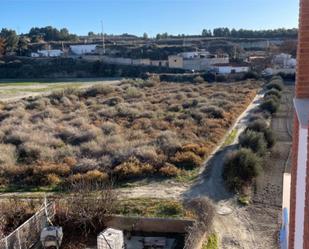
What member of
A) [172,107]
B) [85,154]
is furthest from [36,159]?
[172,107]

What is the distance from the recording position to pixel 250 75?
63.6 metres

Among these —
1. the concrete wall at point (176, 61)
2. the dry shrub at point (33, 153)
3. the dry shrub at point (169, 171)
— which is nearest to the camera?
the dry shrub at point (169, 171)

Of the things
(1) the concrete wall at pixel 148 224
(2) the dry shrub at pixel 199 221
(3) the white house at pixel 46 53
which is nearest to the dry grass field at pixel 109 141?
(2) the dry shrub at pixel 199 221

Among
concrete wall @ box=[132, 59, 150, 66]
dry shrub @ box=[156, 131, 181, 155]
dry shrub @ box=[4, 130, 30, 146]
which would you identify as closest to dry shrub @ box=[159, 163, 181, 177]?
dry shrub @ box=[156, 131, 181, 155]

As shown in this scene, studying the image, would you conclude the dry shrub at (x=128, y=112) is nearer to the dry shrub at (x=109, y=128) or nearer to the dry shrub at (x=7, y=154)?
the dry shrub at (x=109, y=128)

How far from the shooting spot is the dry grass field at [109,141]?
18.7m

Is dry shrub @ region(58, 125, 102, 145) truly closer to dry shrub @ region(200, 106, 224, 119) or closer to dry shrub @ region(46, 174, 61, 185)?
dry shrub @ region(46, 174, 61, 185)

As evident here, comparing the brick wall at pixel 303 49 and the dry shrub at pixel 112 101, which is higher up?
the brick wall at pixel 303 49

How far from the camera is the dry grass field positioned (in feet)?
61.3

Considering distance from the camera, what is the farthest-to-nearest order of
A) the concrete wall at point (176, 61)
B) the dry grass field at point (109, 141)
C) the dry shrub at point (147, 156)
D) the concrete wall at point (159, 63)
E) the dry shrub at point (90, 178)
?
1. the concrete wall at point (159, 63)
2. the concrete wall at point (176, 61)
3. the dry shrub at point (147, 156)
4. the dry grass field at point (109, 141)
5. the dry shrub at point (90, 178)

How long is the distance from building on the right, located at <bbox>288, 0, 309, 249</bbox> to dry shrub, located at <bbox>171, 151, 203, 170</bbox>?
13.4 m

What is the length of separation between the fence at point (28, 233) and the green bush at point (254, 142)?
11219mm

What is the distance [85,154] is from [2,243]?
428 inches

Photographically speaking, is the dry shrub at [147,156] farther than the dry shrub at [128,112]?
No
